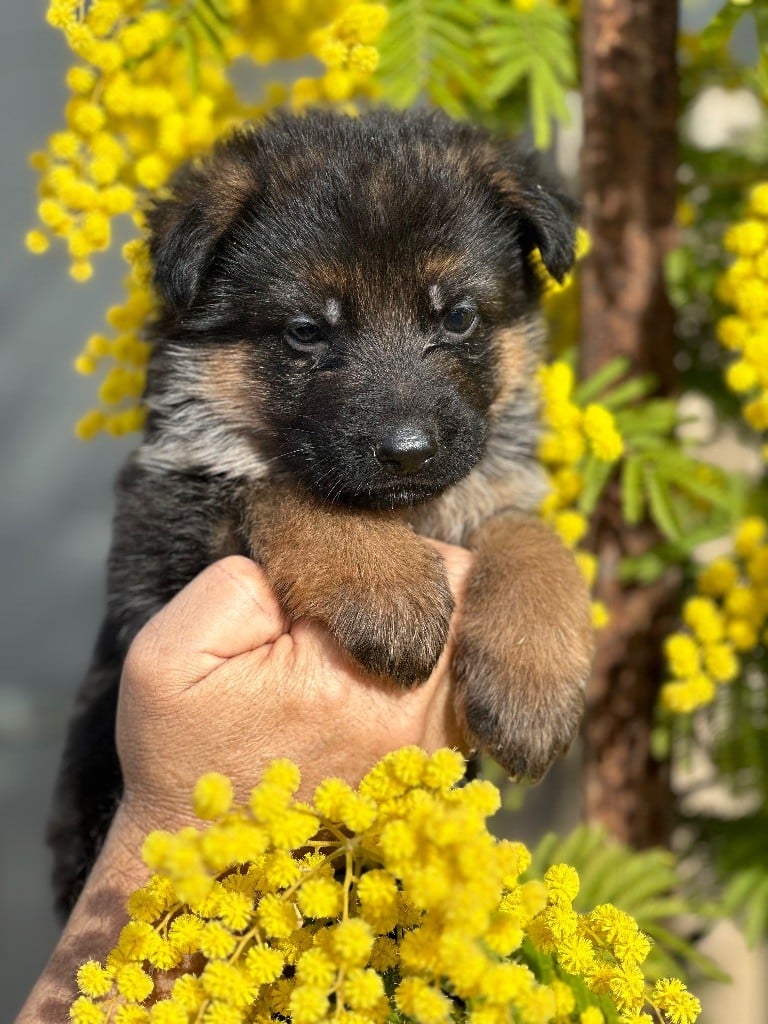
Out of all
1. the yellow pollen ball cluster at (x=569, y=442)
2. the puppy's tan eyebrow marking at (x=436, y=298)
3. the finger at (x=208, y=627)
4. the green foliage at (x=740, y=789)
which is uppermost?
the puppy's tan eyebrow marking at (x=436, y=298)

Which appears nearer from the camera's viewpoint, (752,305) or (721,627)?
(752,305)

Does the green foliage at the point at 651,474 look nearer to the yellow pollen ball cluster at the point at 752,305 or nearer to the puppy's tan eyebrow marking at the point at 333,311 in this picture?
the yellow pollen ball cluster at the point at 752,305

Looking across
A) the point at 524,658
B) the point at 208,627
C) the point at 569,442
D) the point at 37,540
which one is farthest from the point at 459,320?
the point at 37,540

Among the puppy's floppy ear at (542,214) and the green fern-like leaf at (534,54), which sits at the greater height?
the green fern-like leaf at (534,54)

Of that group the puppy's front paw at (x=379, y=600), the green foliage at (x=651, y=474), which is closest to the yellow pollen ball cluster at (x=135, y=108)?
the puppy's front paw at (x=379, y=600)

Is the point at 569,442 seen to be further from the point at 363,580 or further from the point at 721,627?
the point at 363,580

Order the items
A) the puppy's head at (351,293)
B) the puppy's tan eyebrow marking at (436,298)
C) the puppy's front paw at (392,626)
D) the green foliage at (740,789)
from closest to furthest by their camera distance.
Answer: the puppy's front paw at (392,626)
the puppy's head at (351,293)
the puppy's tan eyebrow marking at (436,298)
the green foliage at (740,789)
